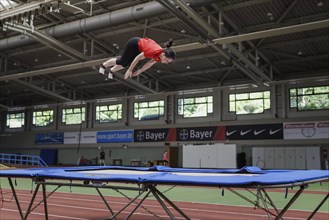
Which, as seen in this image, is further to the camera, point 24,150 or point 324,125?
point 24,150

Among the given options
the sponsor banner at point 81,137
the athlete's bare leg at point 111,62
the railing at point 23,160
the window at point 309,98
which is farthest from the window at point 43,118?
the athlete's bare leg at point 111,62

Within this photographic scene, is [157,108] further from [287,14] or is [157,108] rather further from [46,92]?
[287,14]

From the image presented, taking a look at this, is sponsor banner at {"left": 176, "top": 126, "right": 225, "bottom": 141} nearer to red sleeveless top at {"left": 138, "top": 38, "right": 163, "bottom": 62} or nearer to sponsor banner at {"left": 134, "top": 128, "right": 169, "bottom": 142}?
sponsor banner at {"left": 134, "top": 128, "right": 169, "bottom": 142}

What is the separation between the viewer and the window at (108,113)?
96.6 feet

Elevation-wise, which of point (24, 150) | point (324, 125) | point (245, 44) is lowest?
point (24, 150)

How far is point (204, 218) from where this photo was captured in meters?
6.59

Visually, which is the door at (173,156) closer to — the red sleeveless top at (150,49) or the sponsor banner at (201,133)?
the sponsor banner at (201,133)

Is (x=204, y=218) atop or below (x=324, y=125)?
below

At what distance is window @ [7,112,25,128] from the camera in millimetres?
34641

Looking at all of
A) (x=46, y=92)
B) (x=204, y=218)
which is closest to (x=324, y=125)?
(x=204, y=218)

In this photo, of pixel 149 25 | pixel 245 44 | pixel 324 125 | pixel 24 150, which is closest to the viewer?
pixel 149 25

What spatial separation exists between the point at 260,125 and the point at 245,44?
6.12 metres

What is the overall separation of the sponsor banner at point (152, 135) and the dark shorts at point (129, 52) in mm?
21170

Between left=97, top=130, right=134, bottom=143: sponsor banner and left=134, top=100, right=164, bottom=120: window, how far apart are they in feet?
4.90
